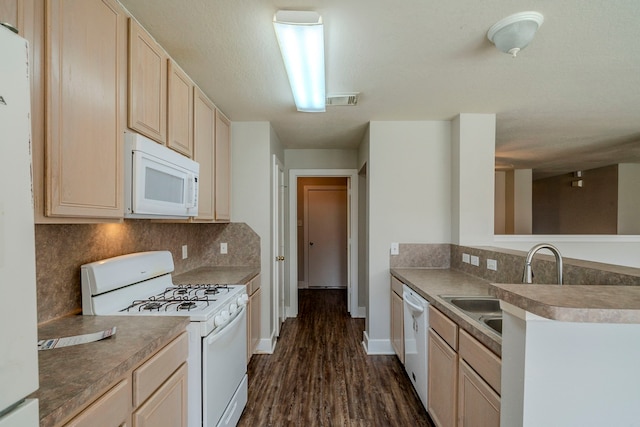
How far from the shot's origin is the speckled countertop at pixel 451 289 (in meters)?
1.19

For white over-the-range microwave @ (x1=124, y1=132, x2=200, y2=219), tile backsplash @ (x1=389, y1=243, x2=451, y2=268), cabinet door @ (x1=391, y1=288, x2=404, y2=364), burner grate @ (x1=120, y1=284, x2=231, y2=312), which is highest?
white over-the-range microwave @ (x1=124, y1=132, x2=200, y2=219)

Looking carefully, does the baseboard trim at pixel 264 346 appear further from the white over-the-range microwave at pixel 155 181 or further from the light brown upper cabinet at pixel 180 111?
the light brown upper cabinet at pixel 180 111

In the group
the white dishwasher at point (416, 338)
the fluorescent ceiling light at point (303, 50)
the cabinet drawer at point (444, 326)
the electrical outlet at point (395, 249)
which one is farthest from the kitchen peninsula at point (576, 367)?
the electrical outlet at point (395, 249)

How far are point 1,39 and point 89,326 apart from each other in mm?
1158

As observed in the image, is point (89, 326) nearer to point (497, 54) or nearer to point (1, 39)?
point (1, 39)

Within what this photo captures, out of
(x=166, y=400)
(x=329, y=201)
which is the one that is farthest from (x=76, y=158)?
(x=329, y=201)

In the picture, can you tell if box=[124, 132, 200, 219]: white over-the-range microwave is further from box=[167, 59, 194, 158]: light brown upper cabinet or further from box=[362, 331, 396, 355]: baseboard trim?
box=[362, 331, 396, 355]: baseboard trim

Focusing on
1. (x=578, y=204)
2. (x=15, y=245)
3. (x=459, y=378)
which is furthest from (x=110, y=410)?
(x=578, y=204)

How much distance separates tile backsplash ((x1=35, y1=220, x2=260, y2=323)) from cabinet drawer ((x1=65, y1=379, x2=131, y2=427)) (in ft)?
1.97

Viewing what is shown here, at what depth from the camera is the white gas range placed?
1.38 meters

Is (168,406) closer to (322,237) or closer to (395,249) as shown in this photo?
(395,249)

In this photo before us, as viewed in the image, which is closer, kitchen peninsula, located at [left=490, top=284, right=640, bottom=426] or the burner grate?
kitchen peninsula, located at [left=490, top=284, right=640, bottom=426]

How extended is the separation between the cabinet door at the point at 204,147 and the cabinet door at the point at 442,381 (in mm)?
1861

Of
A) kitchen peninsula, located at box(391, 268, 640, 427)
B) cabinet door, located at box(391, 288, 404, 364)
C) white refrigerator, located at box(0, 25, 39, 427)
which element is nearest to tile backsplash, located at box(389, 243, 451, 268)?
cabinet door, located at box(391, 288, 404, 364)
